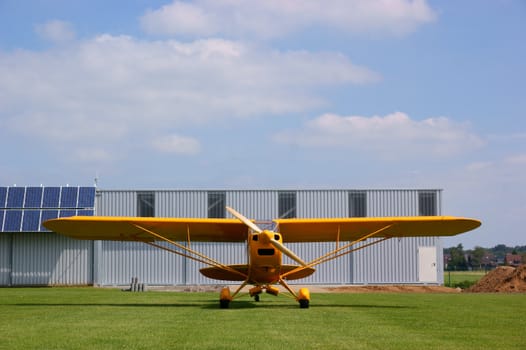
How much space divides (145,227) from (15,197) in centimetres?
2304

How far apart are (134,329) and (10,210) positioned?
3028 cm

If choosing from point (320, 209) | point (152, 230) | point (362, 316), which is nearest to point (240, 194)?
point (320, 209)

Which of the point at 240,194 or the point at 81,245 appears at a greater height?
the point at 240,194

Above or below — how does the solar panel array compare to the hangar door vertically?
above

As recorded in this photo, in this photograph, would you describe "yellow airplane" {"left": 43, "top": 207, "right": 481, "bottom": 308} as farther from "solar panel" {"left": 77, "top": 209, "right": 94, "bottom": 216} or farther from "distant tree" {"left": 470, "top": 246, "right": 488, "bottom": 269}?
"distant tree" {"left": 470, "top": 246, "right": 488, "bottom": 269}

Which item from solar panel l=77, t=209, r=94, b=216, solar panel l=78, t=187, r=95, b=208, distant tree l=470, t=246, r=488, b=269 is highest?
solar panel l=78, t=187, r=95, b=208

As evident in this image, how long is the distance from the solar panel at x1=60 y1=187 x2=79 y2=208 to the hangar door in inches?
778

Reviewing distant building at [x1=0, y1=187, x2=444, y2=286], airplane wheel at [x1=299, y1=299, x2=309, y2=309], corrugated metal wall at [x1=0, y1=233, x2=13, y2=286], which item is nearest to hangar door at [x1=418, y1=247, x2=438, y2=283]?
distant building at [x1=0, y1=187, x2=444, y2=286]

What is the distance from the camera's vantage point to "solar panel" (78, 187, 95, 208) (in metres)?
39.4

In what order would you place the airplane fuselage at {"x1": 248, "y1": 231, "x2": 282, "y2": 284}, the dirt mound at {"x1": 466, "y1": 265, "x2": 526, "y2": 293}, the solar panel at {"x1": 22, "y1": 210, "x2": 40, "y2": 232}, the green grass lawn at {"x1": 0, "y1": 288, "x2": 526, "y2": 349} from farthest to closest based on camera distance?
the solar panel at {"x1": 22, "y1": 210, "x2": 40, "y2": 232} < the dirt mound at {"x1": 466, "y1": 265, "x2": 526, "y2": 293} < the airplane fuselage at {"x1": 248, "y1": 231, "x2": 282, "y2": 284} < the green grass lawn at {"x1": 0, "y1": 288, "x2": 526, "y2": 349}

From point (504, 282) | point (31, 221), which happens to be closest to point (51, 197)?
point (31, 221)

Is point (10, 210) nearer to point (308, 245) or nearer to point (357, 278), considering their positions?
point (308, 245)

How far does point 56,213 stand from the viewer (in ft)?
130

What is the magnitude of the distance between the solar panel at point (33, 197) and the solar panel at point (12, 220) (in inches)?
28.7
